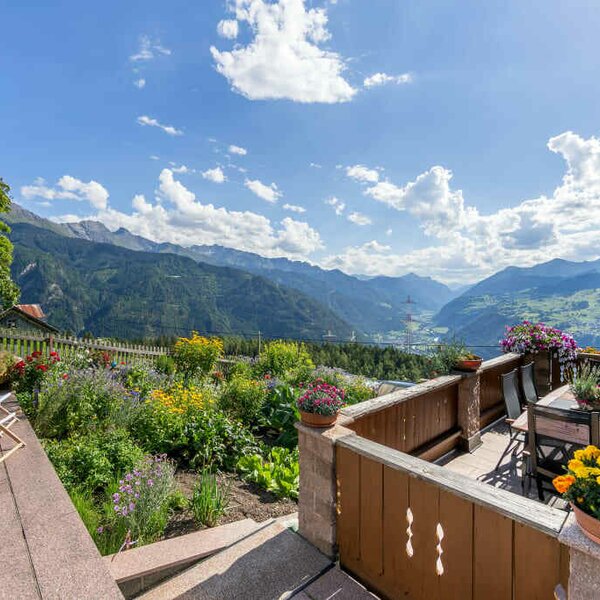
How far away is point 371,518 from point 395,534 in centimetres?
20

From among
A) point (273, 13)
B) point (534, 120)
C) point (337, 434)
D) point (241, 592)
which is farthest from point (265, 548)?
point (534, 120)

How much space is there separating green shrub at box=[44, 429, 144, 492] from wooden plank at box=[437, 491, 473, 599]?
10.5 ft

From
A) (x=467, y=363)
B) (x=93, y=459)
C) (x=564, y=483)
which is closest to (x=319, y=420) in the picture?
(x=564, y=483)

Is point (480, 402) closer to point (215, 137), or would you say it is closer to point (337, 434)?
point (337, 434)

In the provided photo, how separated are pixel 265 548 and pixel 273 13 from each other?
8727 mm

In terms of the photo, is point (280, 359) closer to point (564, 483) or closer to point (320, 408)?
point (320, 408)

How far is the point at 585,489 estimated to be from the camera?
142 cm

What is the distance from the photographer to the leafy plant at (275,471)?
396 cm

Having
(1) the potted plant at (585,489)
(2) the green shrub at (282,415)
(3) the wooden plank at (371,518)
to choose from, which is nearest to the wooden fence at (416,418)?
(3) the wooden plank at (371,518)

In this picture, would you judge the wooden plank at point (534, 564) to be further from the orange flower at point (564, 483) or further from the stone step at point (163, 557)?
the stone step at point (163, 557)

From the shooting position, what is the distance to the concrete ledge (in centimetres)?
217

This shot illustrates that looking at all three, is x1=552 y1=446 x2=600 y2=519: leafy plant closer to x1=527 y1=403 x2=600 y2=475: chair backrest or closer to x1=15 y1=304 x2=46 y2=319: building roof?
x1=527 y1=403 x2=600 y2=475: chair backrest

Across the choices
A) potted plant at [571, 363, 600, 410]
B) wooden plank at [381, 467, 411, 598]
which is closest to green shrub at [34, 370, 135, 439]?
wooden plank at [381, 467, 411, 598]

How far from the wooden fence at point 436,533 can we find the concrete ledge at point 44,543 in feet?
5.38
